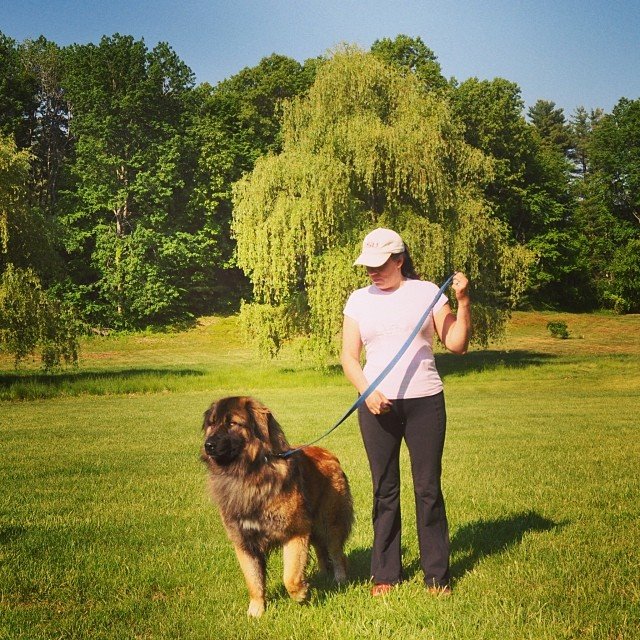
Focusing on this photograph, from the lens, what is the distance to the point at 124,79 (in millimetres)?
45750

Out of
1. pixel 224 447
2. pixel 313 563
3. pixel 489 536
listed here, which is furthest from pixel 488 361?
pixel 224 447

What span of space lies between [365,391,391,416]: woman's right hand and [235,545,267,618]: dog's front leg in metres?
1.16

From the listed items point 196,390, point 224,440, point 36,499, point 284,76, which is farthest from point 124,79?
point 224,440

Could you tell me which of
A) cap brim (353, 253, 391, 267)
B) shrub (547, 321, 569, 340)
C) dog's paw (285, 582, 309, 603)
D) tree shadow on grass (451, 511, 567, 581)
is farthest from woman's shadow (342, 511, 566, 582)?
shrub (547, 321, 569, 340)

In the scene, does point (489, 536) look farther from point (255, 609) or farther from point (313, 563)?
point (255, 609)

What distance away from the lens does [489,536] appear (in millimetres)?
6371

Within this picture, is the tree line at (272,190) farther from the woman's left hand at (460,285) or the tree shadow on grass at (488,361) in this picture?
the woman's left hand at (460,285)

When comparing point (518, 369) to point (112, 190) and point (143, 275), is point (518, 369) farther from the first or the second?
point (112, 190)

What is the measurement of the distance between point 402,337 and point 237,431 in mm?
1210

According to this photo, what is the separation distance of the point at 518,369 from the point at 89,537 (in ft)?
75.2

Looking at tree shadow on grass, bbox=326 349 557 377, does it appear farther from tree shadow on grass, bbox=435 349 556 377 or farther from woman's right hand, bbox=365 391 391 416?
woman's right hand, bbox=365 391 391 416

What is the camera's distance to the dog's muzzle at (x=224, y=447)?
14.7 ft

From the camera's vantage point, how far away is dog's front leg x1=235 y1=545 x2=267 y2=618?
463 cm

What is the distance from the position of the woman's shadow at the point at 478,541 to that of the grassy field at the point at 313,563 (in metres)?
0.02
